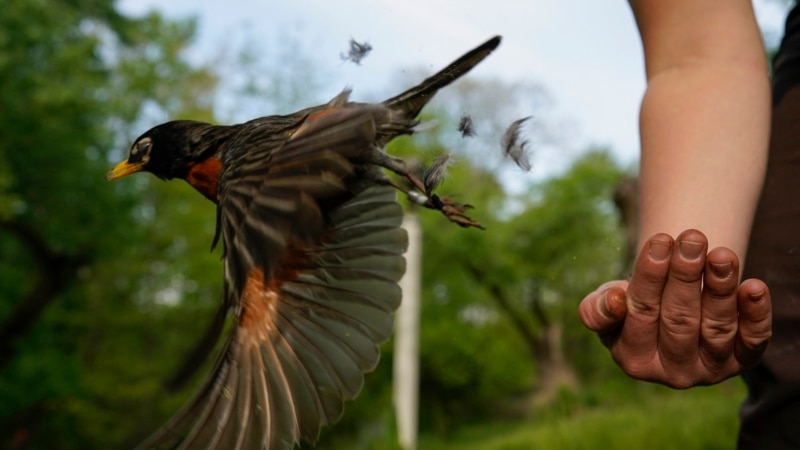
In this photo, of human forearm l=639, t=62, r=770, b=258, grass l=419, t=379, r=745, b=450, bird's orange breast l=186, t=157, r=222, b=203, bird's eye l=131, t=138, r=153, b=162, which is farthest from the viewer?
grass l=419, t=379, r=745, b=450

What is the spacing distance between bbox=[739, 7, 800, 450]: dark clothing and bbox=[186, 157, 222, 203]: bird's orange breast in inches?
36.6

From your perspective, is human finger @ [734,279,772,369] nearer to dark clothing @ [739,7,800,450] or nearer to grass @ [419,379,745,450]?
dark clothing @ [739,7,800,450]

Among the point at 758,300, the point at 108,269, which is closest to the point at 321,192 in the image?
the point at 758,300

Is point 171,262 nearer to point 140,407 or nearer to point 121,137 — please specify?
point 140,407

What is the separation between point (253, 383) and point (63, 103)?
12.4 meters

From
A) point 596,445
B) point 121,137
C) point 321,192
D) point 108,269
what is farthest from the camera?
point 108,269

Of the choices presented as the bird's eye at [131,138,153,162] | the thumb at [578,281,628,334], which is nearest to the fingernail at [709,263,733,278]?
the thumb at [578,281,628,334]

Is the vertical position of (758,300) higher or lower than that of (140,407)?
lower

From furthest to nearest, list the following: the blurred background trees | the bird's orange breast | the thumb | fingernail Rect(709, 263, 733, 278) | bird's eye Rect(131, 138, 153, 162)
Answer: the blurred background trees < bird's eye Rect(131, 138, 153, 162) < the bird's orange breast < the thumb < fingernail Rect(709, 263, 733, 278)

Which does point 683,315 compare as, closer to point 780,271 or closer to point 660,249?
point 660,249

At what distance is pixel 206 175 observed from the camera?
1427 mm

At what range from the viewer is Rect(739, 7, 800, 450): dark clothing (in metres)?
1.42

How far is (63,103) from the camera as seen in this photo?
41.4 feet

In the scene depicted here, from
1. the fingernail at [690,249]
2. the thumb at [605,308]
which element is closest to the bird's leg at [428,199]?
the thumb at [605,308]
